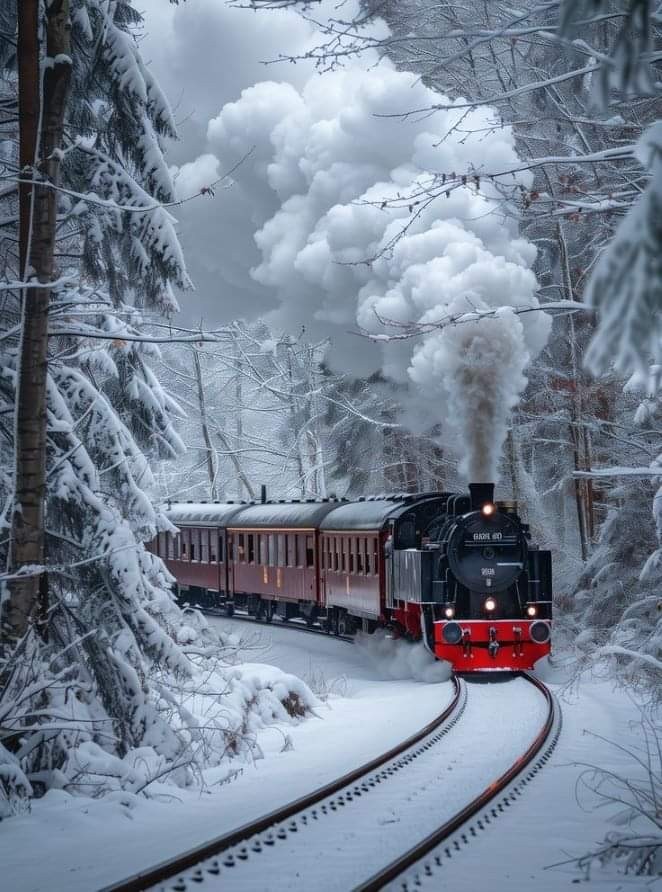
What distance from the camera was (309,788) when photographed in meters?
8.64

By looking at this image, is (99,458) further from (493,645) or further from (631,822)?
(493,645)

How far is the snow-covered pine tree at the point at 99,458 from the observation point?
8.46m

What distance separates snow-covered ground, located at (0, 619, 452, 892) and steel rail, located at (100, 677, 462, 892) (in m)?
0.21

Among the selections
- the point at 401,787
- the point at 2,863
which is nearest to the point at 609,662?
the point at 401,787

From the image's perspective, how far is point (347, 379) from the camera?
35.3 m

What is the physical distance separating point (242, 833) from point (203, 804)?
4.60 ft

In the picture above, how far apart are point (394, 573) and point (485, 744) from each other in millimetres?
6084

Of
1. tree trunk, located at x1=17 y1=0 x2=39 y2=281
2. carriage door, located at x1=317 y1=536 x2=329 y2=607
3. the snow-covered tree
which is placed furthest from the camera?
carriage door, located at x1=317 y1=536 x2=329 y2=607

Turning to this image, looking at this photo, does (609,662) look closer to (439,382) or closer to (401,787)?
(439,382)

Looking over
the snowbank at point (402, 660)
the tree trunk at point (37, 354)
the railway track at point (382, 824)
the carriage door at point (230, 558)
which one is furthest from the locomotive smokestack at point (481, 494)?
the carriage door at point (230, 558)

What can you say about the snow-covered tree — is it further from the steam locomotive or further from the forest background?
the steam locomotive

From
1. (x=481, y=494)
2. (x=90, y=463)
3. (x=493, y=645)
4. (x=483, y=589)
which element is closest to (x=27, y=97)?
(x=90, y=463)

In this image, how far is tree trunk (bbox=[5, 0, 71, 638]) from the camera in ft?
27.6

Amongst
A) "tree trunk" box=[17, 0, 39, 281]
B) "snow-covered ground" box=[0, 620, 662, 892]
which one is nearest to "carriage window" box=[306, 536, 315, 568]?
"snow-covered ground" box=[0, 620, 662, 892]
